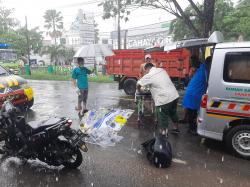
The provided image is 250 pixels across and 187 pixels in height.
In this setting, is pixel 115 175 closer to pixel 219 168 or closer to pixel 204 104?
pixel 219 168

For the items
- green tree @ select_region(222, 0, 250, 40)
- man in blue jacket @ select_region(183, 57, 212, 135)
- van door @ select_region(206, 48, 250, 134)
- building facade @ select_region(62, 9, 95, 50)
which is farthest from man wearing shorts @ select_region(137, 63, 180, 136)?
building facade @ select_region(62, 9, 95, 50)

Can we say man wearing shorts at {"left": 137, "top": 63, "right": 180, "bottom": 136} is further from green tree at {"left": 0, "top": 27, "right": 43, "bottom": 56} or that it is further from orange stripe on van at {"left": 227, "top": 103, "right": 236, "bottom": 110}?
green tree at {"left": 0, "top": 27, "right": 43, "bottom": 56}

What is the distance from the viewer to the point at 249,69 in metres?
4.65

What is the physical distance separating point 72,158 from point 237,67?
3173mm

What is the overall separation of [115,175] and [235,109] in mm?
2325

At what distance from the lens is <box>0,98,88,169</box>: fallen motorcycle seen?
421 cm

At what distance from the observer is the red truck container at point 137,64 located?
1063cm

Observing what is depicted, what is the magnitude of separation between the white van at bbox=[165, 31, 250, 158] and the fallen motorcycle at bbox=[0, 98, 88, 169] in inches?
92.3

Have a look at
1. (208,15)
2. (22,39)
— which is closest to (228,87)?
(208,15)

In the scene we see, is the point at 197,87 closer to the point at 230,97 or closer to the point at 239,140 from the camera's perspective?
the point at 230,97

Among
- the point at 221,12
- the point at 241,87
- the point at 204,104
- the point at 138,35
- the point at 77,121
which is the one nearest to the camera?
the point at 241,87

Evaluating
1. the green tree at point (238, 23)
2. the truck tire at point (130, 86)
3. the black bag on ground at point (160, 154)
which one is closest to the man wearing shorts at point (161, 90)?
the black bag on ground at point (160, 154)

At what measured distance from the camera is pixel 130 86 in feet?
39.1

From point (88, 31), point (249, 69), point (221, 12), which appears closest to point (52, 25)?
point (88, 31)
